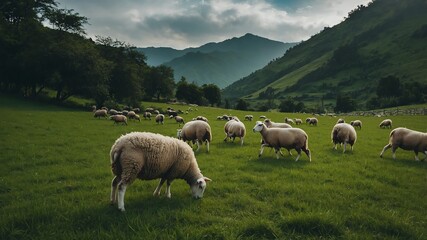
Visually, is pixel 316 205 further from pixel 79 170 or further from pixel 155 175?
pixel 79 170

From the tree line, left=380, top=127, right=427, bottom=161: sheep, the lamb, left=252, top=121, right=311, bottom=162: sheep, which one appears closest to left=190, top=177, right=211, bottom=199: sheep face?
the lamb

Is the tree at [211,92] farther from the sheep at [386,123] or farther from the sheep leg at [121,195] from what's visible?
the sheep leg at [121,195]

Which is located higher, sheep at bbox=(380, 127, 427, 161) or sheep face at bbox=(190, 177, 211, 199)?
sheep at bbox=(380, 127, 427, 161)

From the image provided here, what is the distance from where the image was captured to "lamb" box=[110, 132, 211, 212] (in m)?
7.50

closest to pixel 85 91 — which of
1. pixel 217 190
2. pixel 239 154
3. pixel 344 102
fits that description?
pixel 239 154

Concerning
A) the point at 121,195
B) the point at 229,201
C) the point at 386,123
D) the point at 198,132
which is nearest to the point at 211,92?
the point at 386,123

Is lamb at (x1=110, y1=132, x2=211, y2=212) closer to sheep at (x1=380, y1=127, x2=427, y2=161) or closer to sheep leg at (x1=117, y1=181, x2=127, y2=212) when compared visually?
sheep leg at (x1=117, y1=181, x2=127, y2=212)

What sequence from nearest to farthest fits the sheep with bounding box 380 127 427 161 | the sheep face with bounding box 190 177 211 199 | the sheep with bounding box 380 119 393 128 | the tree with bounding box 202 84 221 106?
the sheep face with bounding box 190 177 211 199
the sheep with bounding box 380 127 427 161
the sheep with bounding box 380 119 393 128
the tree with bounding box 202 84 221 106

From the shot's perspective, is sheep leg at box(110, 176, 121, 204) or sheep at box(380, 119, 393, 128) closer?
sheep leg at box(110, 176, 121, 204)

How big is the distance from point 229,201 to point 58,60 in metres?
50.3

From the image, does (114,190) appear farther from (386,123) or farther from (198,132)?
(386,123)

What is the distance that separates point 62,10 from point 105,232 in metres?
62.6

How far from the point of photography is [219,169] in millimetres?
12500

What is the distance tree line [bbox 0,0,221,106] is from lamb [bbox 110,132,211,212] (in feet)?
145
